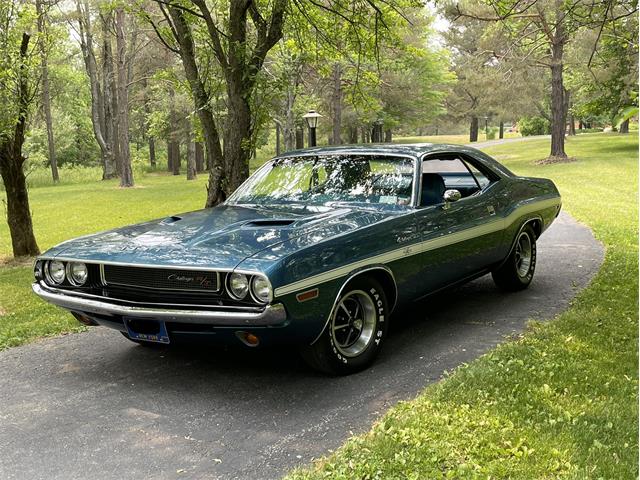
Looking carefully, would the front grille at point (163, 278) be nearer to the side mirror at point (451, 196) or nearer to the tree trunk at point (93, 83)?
the side mirror at point (451, 196)

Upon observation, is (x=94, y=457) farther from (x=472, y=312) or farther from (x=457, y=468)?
(x=472, y=312)

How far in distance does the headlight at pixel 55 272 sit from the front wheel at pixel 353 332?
182 centimetres

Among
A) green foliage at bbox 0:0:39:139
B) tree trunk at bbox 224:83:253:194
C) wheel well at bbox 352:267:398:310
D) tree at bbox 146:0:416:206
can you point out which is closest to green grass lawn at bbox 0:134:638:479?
wheel well at bbox 352:267:398:310

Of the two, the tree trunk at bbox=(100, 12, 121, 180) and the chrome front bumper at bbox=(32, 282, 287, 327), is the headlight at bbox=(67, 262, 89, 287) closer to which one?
the chrome front bumper at bbox=(32, 282, 287, 327)

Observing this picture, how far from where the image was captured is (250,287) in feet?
12.1

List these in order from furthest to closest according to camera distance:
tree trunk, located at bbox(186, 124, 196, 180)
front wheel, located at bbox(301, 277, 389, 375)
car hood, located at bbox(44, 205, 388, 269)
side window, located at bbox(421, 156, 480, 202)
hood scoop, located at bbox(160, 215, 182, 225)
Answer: tree trunk, located at bbox(186, 124, 196, 180)
side window, located at bbox(421, 156, 480, 202)
hood scoop, located at bbox(160, 215, 182, 225)
front wheel, located at bbox(301, 277, 389, 375)
car hood, located at bbox(44, 205, 388, 269)

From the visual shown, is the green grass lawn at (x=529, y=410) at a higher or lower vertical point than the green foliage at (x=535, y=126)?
lower

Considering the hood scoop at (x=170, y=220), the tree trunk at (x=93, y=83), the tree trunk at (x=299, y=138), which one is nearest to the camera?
the hood scoop at (x=170, y=220)

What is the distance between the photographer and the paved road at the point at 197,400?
3.30 meters

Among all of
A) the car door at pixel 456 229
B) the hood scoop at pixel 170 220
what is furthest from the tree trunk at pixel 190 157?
the hood scoop at pixel 170 220

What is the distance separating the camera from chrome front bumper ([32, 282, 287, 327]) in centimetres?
367

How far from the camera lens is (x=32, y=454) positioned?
3.42 metres

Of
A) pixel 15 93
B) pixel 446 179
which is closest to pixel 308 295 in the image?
pixel 446 179

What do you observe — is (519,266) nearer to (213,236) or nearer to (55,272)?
(213,236)
